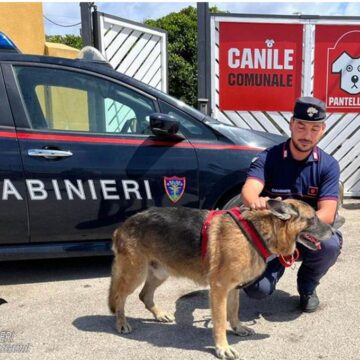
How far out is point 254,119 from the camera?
→ 264 inches

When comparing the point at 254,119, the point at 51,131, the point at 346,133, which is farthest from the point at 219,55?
the point at 51,131

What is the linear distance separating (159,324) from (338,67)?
16.3 ft

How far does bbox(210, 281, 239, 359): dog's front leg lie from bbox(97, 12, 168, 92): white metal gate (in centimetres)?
459

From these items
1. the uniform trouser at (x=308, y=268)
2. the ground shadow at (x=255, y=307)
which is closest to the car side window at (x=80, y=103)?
the ground shadow at (x=255, y=307)

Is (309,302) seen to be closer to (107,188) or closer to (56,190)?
(107,188)

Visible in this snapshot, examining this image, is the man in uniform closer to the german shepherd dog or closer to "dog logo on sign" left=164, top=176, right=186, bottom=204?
the german shepherd dog

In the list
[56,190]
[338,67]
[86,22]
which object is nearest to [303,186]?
[56,190]

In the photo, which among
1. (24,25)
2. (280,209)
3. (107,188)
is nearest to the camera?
(280,209)

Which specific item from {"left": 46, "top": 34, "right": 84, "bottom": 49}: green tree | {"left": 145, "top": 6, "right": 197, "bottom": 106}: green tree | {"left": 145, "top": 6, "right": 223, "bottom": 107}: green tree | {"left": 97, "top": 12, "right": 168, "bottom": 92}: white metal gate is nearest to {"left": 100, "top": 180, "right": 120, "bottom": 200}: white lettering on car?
{"left": 97, "top": 12, "right": 168, "bottom": 92}: white metal gate

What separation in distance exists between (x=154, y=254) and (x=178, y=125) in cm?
127

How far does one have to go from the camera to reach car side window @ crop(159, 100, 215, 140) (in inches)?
155

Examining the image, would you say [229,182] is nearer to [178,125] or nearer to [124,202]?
[178,125]

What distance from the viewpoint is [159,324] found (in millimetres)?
3199

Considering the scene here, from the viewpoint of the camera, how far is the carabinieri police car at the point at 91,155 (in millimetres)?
3594
